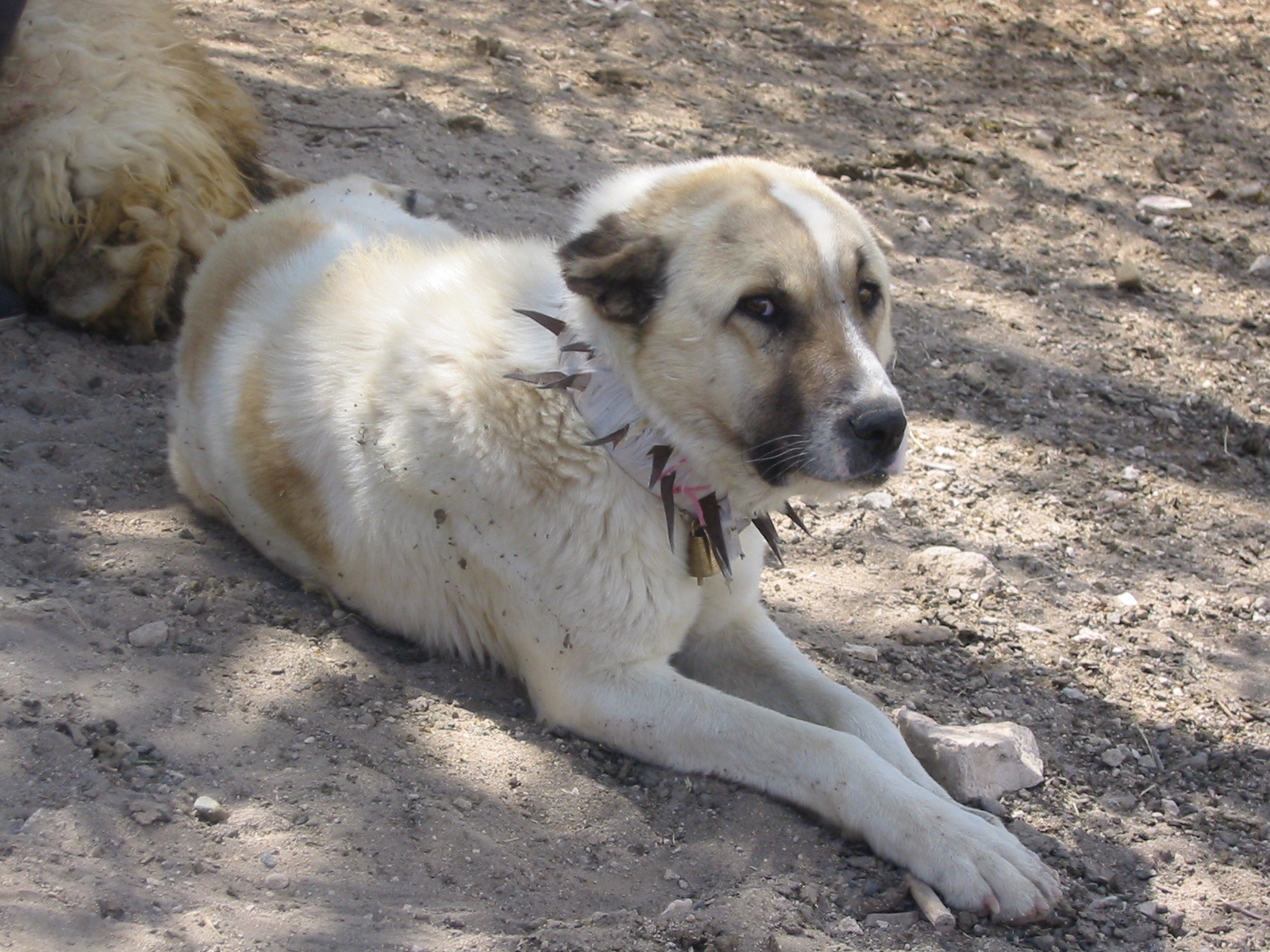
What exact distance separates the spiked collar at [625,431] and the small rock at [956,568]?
3.72 ft

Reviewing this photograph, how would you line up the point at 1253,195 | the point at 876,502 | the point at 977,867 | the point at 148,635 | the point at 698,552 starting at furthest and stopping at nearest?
the point at 1253,195 → the point at 876,502 → the point at 698,552 → the point at 148,635 → the point at 977,867

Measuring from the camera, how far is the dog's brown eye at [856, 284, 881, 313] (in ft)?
10.1

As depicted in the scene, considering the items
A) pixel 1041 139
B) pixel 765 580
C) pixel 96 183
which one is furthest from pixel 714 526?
pixel 1041 139

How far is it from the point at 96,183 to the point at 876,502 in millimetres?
2966

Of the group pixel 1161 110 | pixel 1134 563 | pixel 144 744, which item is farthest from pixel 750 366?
pixel 1161 110

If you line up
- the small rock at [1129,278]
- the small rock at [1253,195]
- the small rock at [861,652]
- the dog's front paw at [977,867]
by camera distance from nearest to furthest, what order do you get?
the dog's front paw at [977,867] → the small rock at [861,652] → the small rock at [1129,278] → the small rock at [1253,195]

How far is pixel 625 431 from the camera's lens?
3.01 m

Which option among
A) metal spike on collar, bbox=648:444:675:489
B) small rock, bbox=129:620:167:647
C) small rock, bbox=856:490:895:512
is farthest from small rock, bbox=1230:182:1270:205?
small rock, bbox=129:620:167:647

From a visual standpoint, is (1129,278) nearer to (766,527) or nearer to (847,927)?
(766,527)

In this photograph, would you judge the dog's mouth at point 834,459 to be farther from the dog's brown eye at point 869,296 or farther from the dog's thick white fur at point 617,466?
the dog's brown eye at point 869,296

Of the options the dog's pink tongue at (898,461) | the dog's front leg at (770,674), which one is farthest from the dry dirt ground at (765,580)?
the dog's pink tongue at (898,461)

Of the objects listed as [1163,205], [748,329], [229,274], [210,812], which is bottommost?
[210,812]

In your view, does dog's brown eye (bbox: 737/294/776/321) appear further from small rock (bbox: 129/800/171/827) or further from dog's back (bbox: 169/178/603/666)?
small rock (bbox: 129/800/171/827)

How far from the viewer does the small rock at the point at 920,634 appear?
3.70 m
